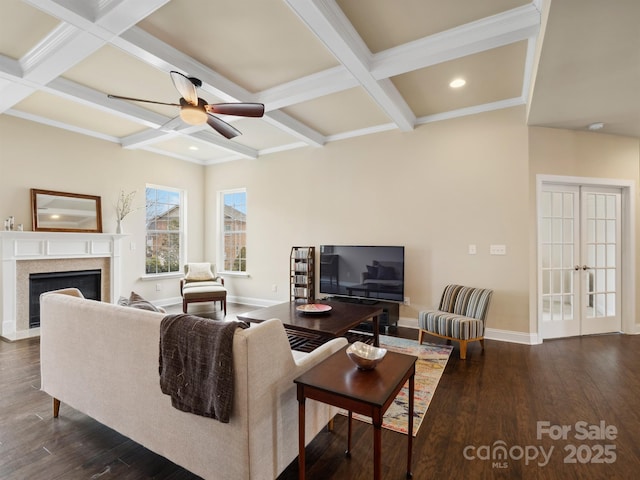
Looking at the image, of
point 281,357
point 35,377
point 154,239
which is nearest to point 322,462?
point 281,357

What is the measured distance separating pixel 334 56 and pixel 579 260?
405cm

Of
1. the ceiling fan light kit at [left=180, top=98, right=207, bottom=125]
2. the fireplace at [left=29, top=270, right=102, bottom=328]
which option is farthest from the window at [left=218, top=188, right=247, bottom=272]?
the ceiling fan light kit at [left=180, top=98, right=207, bottom=125]

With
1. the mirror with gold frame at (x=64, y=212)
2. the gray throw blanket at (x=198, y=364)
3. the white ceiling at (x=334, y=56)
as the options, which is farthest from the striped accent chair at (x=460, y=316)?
the mirror with gold frame at (x=64, y=212)

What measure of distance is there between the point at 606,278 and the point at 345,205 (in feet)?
12.2

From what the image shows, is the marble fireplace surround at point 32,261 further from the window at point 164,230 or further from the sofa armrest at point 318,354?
the sofa armrest at point 318,354

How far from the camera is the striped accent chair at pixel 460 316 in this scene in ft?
11.2

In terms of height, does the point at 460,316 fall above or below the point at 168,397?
below

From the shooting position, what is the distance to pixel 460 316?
3.62 meters

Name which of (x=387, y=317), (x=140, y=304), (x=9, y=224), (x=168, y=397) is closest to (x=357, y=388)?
(x=168, y=397)

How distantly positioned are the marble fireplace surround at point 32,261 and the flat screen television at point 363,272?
3.48 m

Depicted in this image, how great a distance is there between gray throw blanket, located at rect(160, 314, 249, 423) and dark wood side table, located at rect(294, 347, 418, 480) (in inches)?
13.4

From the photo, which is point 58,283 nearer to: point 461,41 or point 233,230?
point 233,230

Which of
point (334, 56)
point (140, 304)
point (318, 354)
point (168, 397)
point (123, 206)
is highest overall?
point (334, 56)

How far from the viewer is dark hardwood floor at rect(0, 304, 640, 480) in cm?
174
